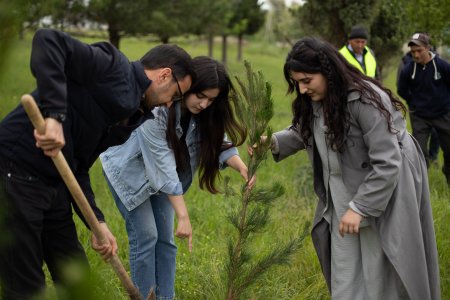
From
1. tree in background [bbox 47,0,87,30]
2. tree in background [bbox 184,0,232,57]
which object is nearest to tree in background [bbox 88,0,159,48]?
tree in background [bbox 47,0,87,30]

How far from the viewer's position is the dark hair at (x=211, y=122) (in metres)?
2.79

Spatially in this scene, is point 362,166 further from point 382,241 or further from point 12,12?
point 12,12

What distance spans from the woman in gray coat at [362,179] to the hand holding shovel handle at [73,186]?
101cm

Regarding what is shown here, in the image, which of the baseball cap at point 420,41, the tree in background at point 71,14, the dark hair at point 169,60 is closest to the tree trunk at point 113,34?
the tree in background at point 71,14

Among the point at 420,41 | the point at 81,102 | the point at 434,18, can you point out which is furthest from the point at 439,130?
the point at 81,102

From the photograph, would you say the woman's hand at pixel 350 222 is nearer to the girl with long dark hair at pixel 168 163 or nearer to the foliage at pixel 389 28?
the girl with long dark hair at pixel 168 163

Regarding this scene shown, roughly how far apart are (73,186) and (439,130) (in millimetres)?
5079

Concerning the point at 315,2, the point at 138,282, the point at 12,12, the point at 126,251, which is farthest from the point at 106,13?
the point at 12,12

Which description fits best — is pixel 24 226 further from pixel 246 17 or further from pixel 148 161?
pixel 246 17

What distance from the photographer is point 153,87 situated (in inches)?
95.5

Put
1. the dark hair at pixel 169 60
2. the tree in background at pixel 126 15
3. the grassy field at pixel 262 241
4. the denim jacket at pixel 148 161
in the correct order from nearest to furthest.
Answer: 1. the dark hair at pixel 169 60
2. the denim jacket at pixel 148 161
3. the grassy field at pixel 262 241
4. the tree in background at pixel 126 15

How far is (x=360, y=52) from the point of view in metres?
6.64

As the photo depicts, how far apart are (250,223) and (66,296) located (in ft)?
5.48

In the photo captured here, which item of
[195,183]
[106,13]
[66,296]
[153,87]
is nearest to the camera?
[66,296]
